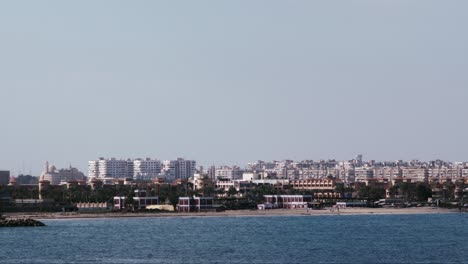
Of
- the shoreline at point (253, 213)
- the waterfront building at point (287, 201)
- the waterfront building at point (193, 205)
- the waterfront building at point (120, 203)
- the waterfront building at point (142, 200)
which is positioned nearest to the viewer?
the shoreline at point (253, 213)

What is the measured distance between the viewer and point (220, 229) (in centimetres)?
10900

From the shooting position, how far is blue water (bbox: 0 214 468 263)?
216ft

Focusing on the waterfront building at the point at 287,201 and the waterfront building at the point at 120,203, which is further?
the waterfront building at the point at 287,201

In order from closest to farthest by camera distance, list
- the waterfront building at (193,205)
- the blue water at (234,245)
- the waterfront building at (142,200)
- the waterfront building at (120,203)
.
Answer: the blue water at (234,245), the waterfront building at (193,205), the waterfront building at (120,203), the waterfront building at (142,200)

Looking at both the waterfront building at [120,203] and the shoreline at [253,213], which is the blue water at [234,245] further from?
the waterfront building at [120,203]

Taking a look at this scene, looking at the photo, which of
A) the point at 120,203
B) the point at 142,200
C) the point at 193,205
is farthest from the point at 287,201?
the point at 120,203

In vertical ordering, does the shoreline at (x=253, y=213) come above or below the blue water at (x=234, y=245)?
above

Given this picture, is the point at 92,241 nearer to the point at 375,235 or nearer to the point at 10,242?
the point at 10,242

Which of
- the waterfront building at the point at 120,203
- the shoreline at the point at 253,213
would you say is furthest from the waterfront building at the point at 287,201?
the waterfront building at the point at 120,203

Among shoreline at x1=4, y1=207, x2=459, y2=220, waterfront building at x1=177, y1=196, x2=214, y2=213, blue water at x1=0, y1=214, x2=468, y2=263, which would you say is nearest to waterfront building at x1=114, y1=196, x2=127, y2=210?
waterfront building at x1=177, y1=196, x2=214, y2=213

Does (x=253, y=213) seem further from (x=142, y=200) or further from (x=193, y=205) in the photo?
(x=142, y=200)

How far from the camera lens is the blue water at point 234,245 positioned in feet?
216

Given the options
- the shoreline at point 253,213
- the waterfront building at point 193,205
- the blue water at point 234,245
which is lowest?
the blue water at point 234,245

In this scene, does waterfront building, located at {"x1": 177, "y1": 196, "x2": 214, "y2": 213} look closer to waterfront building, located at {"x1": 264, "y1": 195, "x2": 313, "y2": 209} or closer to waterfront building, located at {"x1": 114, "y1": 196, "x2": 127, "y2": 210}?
waterfront building, located at {"x1": 114, "y1": 196, "x2": 127, "y2": 210}
